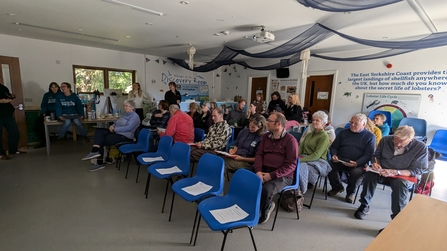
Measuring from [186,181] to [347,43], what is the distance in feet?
16.0

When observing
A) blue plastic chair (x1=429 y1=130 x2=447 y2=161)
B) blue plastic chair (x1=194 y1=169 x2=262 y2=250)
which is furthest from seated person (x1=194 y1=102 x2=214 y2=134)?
blue plastic chair (x1=429 y1=130 x2=447 y2=161)

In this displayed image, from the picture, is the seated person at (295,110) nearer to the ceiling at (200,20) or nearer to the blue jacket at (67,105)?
the ceiling at (200,20)

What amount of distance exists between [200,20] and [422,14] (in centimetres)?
321

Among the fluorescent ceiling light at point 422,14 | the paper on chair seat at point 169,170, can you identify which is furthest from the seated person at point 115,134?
the fluorescent ceiling light at point 422,14

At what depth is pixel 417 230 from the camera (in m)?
1.22

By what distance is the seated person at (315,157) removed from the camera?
2638 mm

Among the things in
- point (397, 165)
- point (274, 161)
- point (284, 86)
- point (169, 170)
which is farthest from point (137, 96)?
point (397, 165)

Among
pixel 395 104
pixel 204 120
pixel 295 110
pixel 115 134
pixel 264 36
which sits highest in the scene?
pixel 264 36

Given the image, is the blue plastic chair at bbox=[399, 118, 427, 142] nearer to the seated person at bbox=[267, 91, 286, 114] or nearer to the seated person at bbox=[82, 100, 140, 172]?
the seated person at bbox=[267, 91, 286, 114]

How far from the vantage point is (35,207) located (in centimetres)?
253

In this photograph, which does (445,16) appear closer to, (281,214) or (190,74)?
(281,214)

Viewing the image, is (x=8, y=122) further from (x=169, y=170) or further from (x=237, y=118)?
(x=237, y=118)

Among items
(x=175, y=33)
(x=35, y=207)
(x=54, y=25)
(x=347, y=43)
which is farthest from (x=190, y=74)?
(x=35, y=207)

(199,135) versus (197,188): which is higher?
(199,135)
